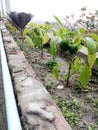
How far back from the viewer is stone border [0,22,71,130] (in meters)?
0.95

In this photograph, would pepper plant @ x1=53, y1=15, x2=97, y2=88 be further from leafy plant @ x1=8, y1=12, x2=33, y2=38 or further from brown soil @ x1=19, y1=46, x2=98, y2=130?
leafy plant @ x1=8, y1=12, x2=33, y2=38

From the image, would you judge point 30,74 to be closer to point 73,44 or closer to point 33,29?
point 73,44

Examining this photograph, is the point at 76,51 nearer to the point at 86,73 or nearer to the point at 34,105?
the point at 86,73

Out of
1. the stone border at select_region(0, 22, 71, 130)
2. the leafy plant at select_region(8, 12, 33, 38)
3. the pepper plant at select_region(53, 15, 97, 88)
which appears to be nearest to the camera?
the stone border at select_region(0, 22, 71, 130)

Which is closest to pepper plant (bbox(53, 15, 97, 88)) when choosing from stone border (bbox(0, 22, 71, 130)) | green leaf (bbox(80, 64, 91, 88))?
green leaf (bbox(80, 64, 91, 88))

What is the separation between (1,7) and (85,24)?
378 cm

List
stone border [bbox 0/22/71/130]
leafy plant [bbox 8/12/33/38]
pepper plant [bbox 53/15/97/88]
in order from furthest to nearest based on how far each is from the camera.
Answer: leafy plant [bbox 8/12/33/38] < pepper plant [bbox 53/15/97/88] < stone border [bbox 0/22/71/130]

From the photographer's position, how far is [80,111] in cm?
131

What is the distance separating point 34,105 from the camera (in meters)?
1.10

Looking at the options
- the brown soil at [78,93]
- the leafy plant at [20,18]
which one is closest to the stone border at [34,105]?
the brown soil at [78,93]

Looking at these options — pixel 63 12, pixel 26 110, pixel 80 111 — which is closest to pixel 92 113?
pixel 80 111

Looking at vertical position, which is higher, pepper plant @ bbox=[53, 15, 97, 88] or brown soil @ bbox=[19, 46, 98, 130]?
pepper plant @ bbox=[53, 15, 97, 88]

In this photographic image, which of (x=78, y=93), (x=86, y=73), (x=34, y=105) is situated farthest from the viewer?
(x=78, y=93)

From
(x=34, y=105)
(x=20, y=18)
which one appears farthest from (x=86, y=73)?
(x=20, y=18)
